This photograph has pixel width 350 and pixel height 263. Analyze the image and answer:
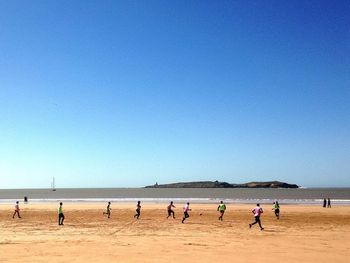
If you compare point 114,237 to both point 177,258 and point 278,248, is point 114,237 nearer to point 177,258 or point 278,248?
point 177,258

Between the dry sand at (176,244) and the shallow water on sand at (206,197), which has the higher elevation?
the dry sand at (176,244)

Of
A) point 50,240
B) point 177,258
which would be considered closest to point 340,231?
point 177,258

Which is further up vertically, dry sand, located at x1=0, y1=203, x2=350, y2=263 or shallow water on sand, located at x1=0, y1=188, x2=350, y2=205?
dry sand, located at x1=0, y1=203, x2=350, y2=263

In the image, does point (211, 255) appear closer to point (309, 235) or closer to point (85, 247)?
point (85, 247)

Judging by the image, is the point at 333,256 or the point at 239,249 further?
the point at 239,249

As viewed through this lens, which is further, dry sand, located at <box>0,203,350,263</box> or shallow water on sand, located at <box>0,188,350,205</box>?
shallow water on sand, located at <box>0,188,350,205</box>

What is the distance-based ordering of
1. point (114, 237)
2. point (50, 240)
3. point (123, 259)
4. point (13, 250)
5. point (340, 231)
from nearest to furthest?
1. point (123, 259)
2. point (13, 250)
3. point (50, 240)
4. point (114, 237)
5. point (340, 231)

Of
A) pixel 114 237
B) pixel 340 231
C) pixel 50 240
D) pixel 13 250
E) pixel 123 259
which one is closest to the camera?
pixel 123 259

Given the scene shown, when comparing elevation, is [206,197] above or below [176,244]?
below

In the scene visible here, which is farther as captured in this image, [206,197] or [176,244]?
[206,197]

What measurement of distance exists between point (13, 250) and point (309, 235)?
54.9ft

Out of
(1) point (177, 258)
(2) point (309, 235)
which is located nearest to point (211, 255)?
(1) point (177, 258)

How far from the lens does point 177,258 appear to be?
47.7ft

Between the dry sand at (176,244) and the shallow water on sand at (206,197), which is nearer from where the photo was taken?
the dry sand at (176,244)
